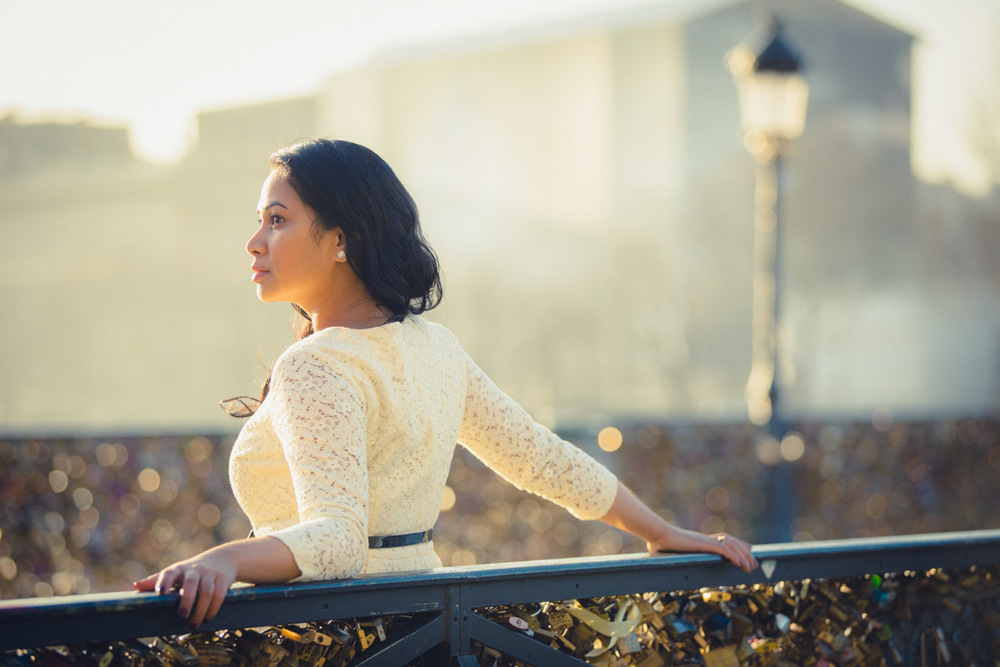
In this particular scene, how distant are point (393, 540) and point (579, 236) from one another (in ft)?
117

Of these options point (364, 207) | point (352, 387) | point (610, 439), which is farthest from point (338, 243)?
point (610, 439)

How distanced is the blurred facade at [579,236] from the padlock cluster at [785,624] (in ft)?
100

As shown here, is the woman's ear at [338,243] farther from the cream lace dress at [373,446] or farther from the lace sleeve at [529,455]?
the lace sleeve at [529,455]

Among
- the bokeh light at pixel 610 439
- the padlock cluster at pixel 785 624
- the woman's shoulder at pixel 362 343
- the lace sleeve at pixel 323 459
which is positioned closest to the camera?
the lace sleeve at pixel 323 459

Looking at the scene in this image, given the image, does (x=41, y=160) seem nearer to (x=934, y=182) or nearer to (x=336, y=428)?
(x=934, y=182)

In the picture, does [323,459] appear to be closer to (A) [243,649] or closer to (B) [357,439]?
(B) [357,439]

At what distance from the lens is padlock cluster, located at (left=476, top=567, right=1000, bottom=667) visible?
86.8 inches

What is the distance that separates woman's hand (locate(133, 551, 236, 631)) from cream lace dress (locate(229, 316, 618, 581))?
0.44ft

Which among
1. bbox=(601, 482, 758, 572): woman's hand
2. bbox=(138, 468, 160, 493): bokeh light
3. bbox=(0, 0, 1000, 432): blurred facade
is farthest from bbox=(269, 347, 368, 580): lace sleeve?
bbox=(0, 0, 1000, 432): blurred facade

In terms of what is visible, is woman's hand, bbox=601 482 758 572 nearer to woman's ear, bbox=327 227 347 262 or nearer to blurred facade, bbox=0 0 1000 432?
woman's ear, bbox=327 227 347 262

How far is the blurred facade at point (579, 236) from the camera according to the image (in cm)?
3522

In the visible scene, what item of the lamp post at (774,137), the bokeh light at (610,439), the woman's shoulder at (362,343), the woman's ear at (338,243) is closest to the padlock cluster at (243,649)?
the woman's shoulder at (362,343)

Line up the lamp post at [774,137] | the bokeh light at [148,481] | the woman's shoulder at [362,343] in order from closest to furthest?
1. the woman's shoulder at [362,343]
2. the bokeh light at [148,481]
3. the lamp post at [774,137]

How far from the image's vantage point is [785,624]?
2.48m
